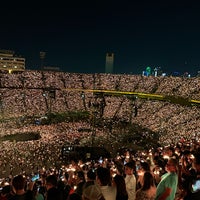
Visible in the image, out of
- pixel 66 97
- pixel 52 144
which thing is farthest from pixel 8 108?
pixel 52 144

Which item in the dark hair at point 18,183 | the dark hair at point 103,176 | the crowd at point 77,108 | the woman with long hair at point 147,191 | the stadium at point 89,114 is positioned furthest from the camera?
the stadium at point 89,114

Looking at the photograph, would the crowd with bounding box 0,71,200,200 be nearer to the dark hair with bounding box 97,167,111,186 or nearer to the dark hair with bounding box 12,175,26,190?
the dark hair with bounding box 97,167,111,186

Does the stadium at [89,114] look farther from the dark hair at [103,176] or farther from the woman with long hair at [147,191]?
the dark hair at [103,176]

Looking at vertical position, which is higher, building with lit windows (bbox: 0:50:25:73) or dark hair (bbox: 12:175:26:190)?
building with lit windows (bbox: 0:50:25:73)

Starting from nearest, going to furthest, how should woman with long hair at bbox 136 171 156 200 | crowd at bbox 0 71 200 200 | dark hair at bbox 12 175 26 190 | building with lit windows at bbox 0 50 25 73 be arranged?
dark hair at bbox 12 175 26 190 < woman with long hair at bbox 136 171 156 200 < crowd at bbox 0 71 200 200 < building with lit windows at bbox 0 50 25 73

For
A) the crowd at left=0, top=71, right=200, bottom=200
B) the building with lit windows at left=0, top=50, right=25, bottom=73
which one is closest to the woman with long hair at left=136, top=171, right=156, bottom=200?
the crowd at left=0, top=71, right=200, bottom=200

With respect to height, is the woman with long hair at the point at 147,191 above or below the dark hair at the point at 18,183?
below

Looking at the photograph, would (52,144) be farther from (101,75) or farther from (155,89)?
(101,75)

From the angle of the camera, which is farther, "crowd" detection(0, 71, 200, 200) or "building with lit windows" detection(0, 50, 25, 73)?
"building with lit windows" detection(0, 50, 25, 73)

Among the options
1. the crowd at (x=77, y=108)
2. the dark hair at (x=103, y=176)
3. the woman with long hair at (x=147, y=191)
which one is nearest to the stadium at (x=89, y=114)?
the crowd at (x=77, y=108)
